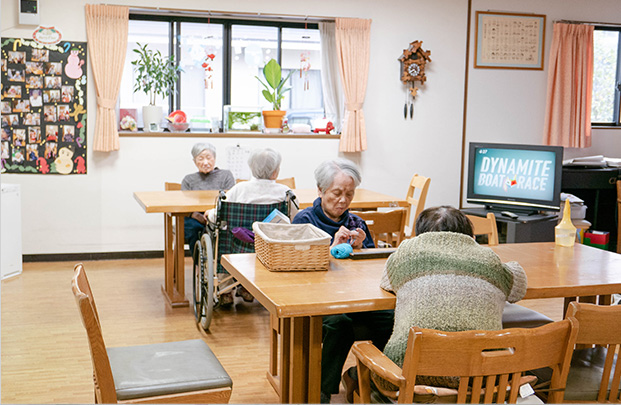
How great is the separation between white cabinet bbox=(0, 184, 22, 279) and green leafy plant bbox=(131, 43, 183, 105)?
146cm

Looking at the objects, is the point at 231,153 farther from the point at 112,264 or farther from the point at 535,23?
the point at 535,23

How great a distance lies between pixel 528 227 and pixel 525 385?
3.69 metres

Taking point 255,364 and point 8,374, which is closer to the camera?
point 8,374

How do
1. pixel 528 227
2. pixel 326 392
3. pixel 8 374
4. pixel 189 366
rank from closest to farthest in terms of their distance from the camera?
pixel 189 366, pixel 326 392, pixel 8 374, pixel 528 227

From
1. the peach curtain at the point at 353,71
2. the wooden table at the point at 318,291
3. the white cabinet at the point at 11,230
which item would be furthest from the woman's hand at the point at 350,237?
the peach curtain at the point at 353,71

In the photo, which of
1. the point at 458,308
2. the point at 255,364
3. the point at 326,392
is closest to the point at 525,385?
the point at 458,308

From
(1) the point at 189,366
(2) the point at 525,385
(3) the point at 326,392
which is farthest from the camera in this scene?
(3) the point at 326,392

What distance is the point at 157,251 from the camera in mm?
6297

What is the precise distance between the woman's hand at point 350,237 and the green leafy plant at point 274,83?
3595 mm

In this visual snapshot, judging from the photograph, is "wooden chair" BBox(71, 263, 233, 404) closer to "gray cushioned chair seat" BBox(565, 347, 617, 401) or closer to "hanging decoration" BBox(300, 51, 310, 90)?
"gray cushioned chair seat" BBox(565, 347, 617, 401)

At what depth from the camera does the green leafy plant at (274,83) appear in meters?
6.32

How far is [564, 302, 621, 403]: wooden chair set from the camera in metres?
1.90

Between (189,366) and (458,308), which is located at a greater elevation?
(458,308)

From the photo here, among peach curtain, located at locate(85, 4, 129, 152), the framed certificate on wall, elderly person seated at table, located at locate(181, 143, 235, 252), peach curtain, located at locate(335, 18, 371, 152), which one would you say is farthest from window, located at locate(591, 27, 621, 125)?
peach curtain, located at locate(85, 4, 129, 152)
